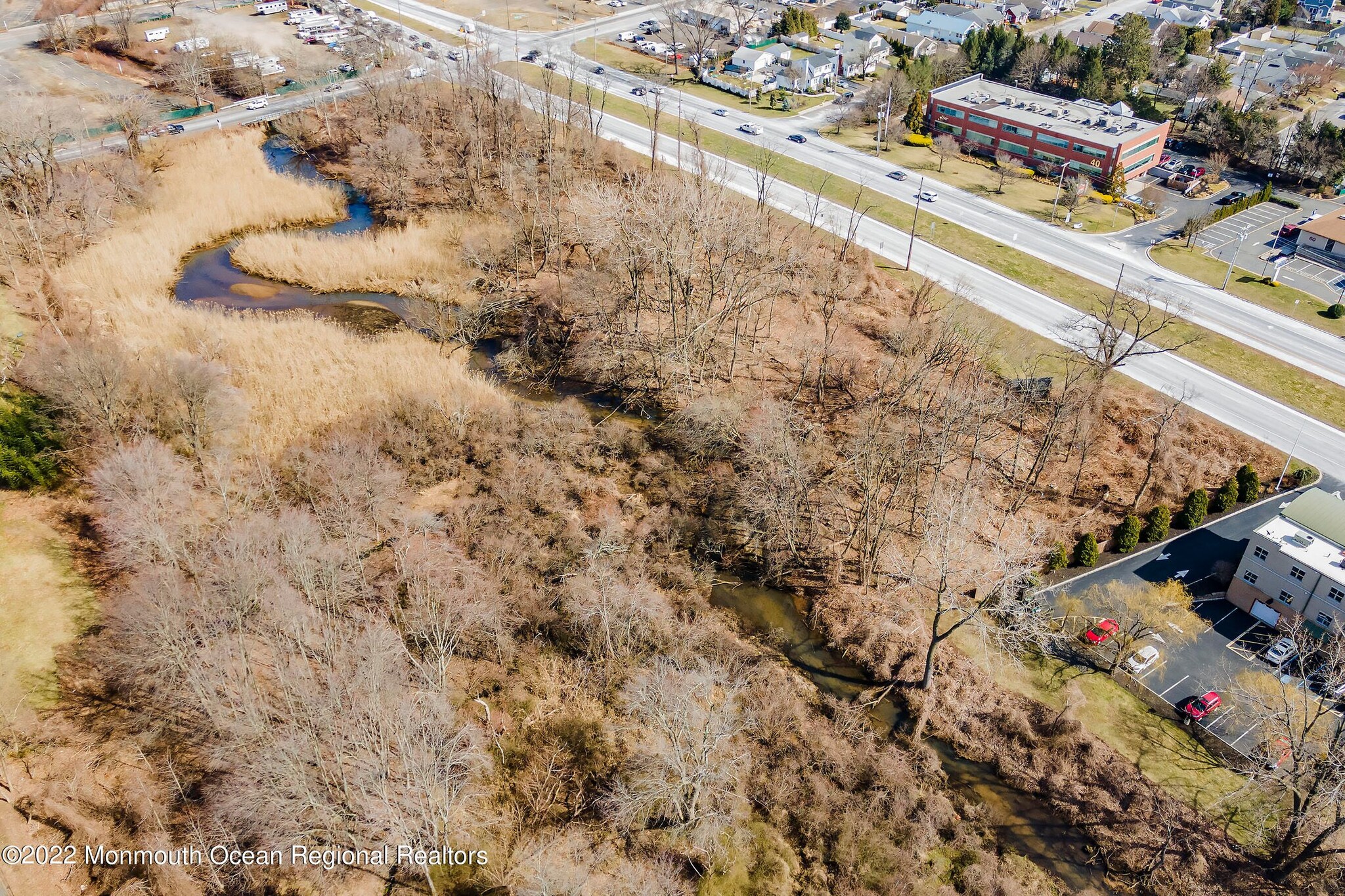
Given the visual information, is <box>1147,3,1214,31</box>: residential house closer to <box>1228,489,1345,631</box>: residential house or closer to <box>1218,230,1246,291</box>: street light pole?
<box>1218,230,1246,291</box>: street light pole

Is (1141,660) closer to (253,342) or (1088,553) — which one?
(1088,553)

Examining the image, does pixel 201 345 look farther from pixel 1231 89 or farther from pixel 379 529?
pixel 1231 89

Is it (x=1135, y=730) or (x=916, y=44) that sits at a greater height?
(x=916, y=44)

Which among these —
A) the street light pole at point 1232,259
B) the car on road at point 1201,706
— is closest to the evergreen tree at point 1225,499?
the car on road at point 1201,706

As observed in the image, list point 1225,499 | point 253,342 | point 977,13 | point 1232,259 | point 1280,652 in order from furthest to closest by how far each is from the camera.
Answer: point 977,13, point 1232,259, point 253,342, point 1225,499, point 1280,652

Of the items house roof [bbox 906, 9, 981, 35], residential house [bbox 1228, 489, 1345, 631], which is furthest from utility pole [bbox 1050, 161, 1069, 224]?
house roof [bbox 906, 9, 981, 35]

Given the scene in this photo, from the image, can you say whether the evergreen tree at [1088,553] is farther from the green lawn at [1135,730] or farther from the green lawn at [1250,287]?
the green lawn at [1250,287]

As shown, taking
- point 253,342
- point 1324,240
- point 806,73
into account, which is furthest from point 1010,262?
point 253,342
